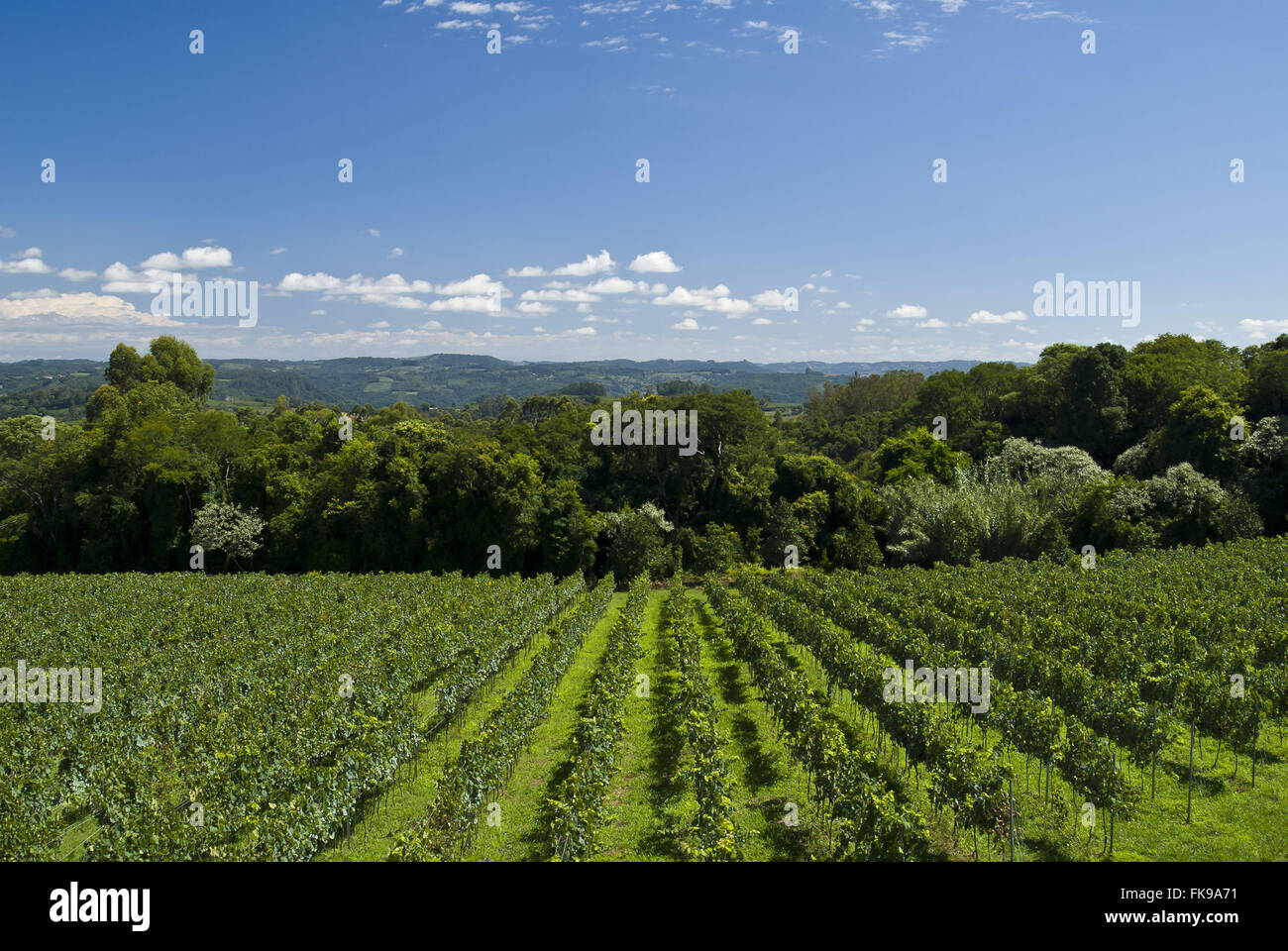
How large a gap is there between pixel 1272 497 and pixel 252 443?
217ft

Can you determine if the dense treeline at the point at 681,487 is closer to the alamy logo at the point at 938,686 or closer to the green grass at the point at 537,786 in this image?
the green grass at the point at 537,786

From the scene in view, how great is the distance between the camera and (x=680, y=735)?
19.1m

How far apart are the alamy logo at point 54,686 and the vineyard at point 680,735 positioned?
1.23 feet

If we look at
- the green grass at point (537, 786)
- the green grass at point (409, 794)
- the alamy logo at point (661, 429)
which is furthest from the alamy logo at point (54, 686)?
the alamy logo at point (661, 429)

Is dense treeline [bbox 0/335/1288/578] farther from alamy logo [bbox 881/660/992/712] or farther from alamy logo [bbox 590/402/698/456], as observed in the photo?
alamy logo [bbox 881/660/992/712]

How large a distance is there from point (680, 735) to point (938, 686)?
6878 millimetres

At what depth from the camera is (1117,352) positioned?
54.1m

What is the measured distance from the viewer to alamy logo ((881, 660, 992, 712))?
17.3m
